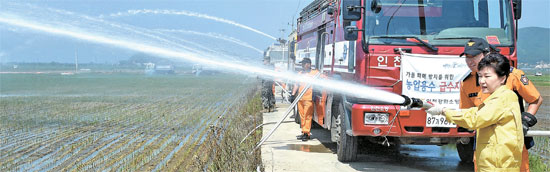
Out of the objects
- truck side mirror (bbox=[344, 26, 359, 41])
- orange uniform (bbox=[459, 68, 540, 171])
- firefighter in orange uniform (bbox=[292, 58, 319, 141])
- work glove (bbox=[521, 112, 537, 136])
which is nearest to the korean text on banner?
truck side mirror (bbox=[344, 26, 359, 41])

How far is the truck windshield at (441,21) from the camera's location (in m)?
7.02

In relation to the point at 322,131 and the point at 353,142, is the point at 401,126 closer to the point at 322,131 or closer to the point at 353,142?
the point at 353,142

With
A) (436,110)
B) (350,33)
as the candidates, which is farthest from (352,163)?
(436,110)

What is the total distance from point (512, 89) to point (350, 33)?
9.43 feet

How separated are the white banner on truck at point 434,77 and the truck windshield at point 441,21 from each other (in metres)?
0.23

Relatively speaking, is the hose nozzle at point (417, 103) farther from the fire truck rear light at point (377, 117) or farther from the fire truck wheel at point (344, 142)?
the fire truck wheel at point (344, 142)

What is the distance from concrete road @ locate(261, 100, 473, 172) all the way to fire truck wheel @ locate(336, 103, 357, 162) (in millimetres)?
128

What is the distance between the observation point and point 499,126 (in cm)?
359

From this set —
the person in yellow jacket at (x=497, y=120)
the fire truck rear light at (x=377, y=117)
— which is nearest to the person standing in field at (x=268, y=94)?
the fire truck rear light at (x=377, y=117)

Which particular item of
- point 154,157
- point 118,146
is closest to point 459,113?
point 154,157

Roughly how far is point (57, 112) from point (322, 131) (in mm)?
8996

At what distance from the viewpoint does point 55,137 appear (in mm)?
11281

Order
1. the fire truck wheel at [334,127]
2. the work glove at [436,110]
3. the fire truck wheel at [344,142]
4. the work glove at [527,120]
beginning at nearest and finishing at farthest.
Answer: the work glove at [436,110] < the work glove at [527,120] < the fire truck wheel at [344,142] < the fire truck wheel at [334,127]

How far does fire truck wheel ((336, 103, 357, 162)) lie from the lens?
25.5 ft
